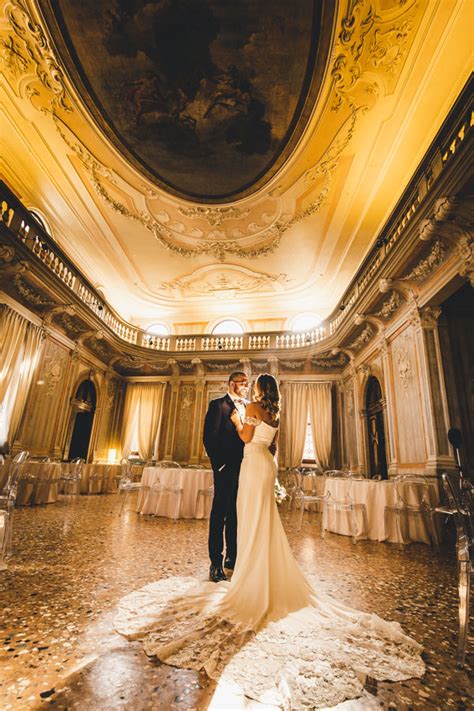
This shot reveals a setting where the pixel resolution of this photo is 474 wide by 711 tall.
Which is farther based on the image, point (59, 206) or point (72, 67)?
point (59, 206)

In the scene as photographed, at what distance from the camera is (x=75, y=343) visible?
932 cm

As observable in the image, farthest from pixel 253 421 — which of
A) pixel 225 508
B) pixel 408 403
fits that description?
pixel 408 403

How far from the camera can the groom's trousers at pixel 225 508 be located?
9.15ft

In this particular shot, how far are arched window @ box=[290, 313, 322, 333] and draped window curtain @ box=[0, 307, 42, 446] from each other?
7944mm

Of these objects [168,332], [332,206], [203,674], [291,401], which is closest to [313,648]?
[203,674]

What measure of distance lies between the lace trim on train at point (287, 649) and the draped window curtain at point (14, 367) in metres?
6.17

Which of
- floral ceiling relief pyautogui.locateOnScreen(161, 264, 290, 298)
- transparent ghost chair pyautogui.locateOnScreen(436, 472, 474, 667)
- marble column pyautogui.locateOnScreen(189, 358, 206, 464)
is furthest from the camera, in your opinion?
floral ceiling relief pyautogui.locateOnScreen(161, 264, 290, 298)

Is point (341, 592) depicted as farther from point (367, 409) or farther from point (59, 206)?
point (59, 206)

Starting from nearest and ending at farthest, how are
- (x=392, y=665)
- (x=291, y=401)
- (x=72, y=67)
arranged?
1. (x=392, y=665)
2. (x=72, y=67)
3. (x=291, y=401)

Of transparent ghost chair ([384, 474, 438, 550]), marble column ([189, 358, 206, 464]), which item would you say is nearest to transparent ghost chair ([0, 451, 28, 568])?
transparent ghost chair ([384, 474, 438, 550])

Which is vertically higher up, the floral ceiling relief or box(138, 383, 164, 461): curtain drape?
the floral ceiling relief

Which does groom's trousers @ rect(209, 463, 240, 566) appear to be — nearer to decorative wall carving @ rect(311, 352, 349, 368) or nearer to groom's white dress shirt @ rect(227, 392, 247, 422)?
groom's white dress shirt @ rect(227, 392, 247, 422)

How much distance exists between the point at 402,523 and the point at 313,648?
3.62m

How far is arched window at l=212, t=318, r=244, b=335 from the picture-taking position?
12.6m
